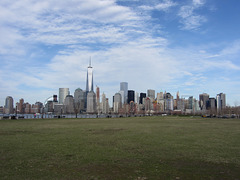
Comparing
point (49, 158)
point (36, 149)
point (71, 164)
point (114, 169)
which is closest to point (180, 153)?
point (114, 169)

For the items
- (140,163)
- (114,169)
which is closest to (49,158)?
(114,169)

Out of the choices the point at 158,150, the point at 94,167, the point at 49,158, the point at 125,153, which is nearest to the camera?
the point at 94,167

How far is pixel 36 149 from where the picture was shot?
14000mm

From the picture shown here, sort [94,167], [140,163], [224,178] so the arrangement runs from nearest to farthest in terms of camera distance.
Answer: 1. [224,178]
2. [94,167]
3. [140,163]

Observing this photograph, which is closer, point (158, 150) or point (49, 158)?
point (49, 158)

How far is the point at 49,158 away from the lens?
38.0 ft

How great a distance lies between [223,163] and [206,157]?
51.3 inches

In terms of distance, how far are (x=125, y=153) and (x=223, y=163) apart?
517cm

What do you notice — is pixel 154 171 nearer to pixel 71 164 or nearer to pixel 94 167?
pixel 94 167

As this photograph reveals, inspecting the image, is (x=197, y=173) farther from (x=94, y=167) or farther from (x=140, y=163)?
(x=94, y=167)

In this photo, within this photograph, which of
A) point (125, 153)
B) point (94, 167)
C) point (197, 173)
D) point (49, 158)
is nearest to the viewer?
point (197, 173)

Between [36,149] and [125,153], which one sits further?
[36,149]

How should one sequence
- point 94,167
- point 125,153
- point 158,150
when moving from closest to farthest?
1. point 94,167
2. point 125,153
3. point 158,150

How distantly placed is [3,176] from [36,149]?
5.58 m
